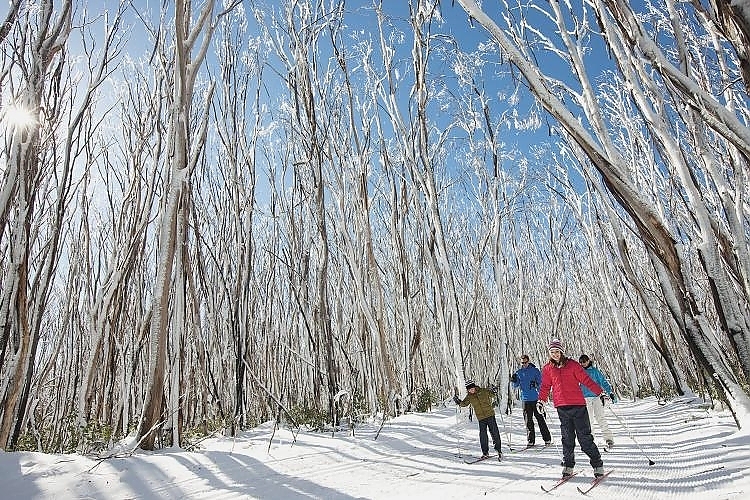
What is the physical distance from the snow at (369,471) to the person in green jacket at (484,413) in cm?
21

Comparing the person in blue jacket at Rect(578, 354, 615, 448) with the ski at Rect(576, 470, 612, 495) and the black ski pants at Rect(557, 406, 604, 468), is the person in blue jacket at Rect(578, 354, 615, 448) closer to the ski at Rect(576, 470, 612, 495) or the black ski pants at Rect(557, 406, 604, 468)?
the black ski pants at Rect(557, 406, 604, 468)

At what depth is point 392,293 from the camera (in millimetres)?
8172

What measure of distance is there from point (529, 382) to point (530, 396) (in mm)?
210

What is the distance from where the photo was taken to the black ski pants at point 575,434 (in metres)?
3.31

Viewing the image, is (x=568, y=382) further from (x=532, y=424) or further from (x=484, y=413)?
(x=532, y=424)

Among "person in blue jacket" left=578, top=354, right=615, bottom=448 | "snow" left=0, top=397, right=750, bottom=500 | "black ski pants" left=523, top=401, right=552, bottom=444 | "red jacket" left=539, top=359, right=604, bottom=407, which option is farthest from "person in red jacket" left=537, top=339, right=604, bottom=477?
"black ski pants" left=523, top=401, right=552, bottom=444

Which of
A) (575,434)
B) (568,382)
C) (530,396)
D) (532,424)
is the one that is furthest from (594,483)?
(530,396)

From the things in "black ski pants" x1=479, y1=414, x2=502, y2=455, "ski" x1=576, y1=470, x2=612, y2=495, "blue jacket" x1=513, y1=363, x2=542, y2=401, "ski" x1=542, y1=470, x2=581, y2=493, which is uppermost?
"blue jacket" x1=513, y1=363, x2=542, y2=401

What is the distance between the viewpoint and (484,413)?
15.0 ft

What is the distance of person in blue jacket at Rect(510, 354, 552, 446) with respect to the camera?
17.8 feet

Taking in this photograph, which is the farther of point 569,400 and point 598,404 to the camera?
point 598,404

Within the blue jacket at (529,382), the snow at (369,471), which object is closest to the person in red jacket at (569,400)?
the snow at (369,471)

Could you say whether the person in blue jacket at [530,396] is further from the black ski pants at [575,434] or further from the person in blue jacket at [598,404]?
the black ski pants at [575,434]

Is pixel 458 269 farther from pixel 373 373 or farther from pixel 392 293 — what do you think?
pixel 373 373
